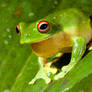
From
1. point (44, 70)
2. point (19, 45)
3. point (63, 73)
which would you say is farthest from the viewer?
point (19, 45)

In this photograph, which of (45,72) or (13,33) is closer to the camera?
(45,72)

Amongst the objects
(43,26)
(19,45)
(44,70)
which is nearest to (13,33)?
(19,45)

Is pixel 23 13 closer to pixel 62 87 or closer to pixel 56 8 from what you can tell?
pixel 56 8

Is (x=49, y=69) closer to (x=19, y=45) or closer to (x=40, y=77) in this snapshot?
(x=40, y=77)

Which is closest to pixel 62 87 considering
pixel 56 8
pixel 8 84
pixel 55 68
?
pixel 55 68

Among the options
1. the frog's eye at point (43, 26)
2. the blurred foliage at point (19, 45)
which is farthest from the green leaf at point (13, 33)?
the frog's eye at point (43, 26)

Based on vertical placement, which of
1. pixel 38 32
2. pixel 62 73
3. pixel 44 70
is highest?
pixel 38 32

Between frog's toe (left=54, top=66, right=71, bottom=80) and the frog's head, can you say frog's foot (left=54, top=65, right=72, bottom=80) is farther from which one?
the frog's head
